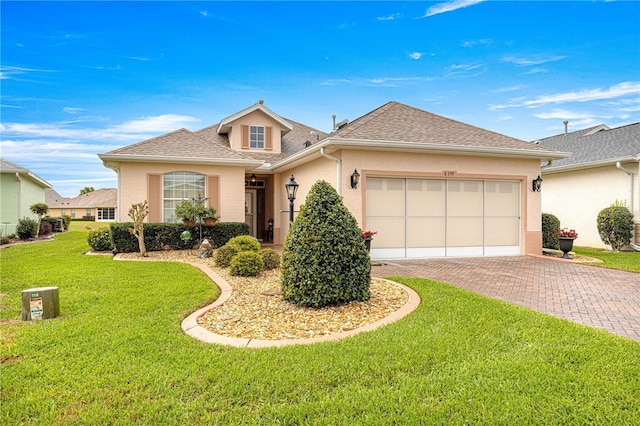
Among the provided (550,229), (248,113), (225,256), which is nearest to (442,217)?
(550,229)

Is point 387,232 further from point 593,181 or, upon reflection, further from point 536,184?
point 593,181

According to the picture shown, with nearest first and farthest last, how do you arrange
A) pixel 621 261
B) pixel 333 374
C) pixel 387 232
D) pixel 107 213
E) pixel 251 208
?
pixel 333 374 → pixel 621 261 → pixel 387 232 → pixel 251 208 → pixel 107 213

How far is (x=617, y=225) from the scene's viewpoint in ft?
42.4

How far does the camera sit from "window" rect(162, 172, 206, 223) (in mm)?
12648

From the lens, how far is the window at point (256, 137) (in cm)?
1598

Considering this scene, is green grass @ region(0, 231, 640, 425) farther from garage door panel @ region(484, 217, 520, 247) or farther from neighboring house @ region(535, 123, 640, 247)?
neighboring house @ region(535, 123, 640, 247)

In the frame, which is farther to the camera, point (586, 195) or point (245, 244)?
point (586, 195)

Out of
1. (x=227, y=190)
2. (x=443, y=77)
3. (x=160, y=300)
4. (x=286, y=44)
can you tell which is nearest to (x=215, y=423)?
(x=160, y=300)

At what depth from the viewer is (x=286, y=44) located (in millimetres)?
12875

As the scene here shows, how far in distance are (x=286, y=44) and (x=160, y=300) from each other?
411 inches

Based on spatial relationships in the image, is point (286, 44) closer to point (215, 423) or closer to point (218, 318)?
point (218, 318)

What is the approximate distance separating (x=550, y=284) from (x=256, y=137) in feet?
41.3

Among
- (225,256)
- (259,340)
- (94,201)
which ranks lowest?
(259,340)

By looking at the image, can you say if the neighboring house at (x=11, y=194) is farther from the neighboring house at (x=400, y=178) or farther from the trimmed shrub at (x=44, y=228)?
the neighboring house at (x=400, y=178)
